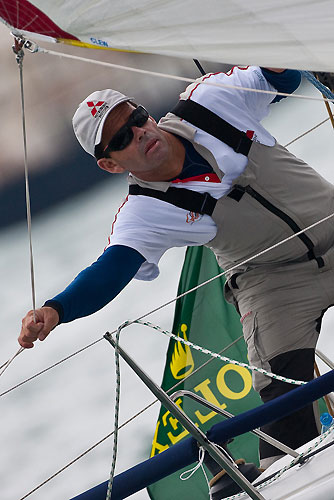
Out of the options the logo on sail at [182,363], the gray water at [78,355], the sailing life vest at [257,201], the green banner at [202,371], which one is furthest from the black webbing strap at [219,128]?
the gray water at [78,355]

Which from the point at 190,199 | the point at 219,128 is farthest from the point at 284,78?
the point at 190,199

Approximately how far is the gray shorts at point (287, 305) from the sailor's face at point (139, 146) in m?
0.29

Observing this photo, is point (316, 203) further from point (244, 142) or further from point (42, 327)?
point (42, 327)

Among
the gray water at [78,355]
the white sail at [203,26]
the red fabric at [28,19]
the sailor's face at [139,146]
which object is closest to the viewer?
the white sail at [203,26]

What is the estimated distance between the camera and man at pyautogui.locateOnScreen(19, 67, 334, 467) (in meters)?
1.70

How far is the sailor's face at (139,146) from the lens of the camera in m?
1.68

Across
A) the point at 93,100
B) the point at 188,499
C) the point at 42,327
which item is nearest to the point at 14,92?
the point at 188,499

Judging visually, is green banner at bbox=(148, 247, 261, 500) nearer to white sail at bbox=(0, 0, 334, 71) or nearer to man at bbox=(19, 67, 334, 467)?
man at bbox=(19, 67, 334, 467)

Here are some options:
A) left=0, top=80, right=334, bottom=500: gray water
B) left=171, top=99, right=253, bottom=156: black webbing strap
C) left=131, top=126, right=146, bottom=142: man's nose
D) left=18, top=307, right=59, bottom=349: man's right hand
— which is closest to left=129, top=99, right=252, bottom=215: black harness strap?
left=171, top=99, right=253, bottom=156: black webbing strap

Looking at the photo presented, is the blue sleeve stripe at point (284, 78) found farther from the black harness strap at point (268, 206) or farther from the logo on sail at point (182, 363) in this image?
the logo on sail at point (182, 363)

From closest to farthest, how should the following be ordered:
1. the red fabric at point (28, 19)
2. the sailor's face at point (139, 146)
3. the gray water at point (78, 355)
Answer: the red fabric at point (28, 19) < the sailor's face at point (139, 146) < the gray water at point (78, 355)

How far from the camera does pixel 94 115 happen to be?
1.70 metres

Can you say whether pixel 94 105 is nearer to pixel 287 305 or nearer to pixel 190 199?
pixel 190 199

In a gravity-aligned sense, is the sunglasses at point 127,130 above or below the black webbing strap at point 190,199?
above
